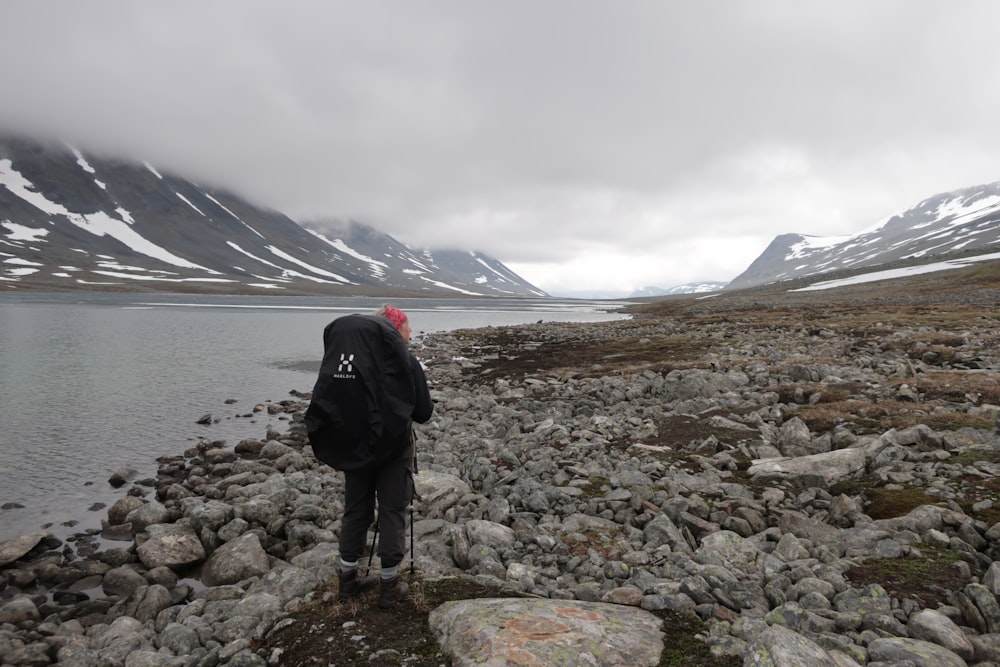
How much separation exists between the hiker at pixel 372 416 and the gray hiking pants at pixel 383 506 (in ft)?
0.04

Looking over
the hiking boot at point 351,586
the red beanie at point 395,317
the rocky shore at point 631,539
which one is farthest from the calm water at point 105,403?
the red beanie at point 395,317

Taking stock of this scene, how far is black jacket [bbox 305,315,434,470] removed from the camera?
6.08 metres

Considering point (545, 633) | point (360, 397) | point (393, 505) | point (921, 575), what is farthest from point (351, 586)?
point (921, 575)

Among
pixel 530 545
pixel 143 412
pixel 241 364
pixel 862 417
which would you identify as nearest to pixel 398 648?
pixel 530 545

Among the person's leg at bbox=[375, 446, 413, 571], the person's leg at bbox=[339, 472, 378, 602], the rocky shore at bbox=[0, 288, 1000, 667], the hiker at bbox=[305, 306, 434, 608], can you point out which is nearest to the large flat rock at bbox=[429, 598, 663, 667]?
the rocky shore at bbox=[0, 288, 1000, 667]

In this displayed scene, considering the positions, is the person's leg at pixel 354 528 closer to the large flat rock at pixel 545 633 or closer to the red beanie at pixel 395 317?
the large flat rock at pixel 545 633

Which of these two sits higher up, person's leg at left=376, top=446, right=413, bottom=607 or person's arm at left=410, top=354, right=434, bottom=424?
person's arm at left=410, top=354, right=434, bottom=424

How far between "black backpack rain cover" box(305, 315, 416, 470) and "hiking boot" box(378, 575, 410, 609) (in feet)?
4.91

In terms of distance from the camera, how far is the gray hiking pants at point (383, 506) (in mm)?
6422

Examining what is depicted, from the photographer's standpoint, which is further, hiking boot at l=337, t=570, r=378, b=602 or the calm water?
the calm water

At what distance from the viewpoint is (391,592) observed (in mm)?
6332

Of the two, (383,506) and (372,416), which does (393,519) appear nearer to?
(383,506)

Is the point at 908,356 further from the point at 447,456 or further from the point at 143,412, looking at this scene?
the point at 143,412

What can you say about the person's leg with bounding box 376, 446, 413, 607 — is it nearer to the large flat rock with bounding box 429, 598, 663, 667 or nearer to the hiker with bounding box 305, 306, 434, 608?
the hiker with bounding box 305, 306, 434, 608
